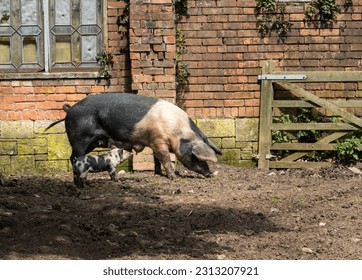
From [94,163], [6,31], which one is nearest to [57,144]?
[6,31]

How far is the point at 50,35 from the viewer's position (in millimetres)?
11961

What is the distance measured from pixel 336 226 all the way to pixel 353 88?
195 inches

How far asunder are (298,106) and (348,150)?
970 mm

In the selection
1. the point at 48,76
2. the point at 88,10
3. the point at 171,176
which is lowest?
the point at 171,176

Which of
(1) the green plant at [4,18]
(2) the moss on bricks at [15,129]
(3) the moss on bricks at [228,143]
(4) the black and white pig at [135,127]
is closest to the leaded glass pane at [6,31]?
(1) the green plant at [4,18]

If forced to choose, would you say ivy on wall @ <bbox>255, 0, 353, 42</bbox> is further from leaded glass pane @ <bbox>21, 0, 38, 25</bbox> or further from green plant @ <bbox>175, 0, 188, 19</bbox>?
leaded glass pane @ <bbox>21, 0, 38, 25</bbox>

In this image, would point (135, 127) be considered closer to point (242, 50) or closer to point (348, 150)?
point (242, 50)

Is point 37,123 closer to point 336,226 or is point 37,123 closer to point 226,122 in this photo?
point 226,122

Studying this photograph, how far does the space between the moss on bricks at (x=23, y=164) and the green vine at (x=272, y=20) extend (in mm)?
3885

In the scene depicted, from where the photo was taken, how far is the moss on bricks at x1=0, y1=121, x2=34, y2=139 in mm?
11906

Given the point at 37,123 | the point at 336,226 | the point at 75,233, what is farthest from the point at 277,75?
the point at 75,233

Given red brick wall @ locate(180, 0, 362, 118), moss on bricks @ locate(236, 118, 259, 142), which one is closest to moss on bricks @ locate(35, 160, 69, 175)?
red brick wall @ locate(180, 0, 362, 118)

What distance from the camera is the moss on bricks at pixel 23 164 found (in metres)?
11.9

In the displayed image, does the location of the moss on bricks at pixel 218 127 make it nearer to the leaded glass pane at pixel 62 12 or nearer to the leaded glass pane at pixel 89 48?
the leaded glass pane at pixel 89 48
